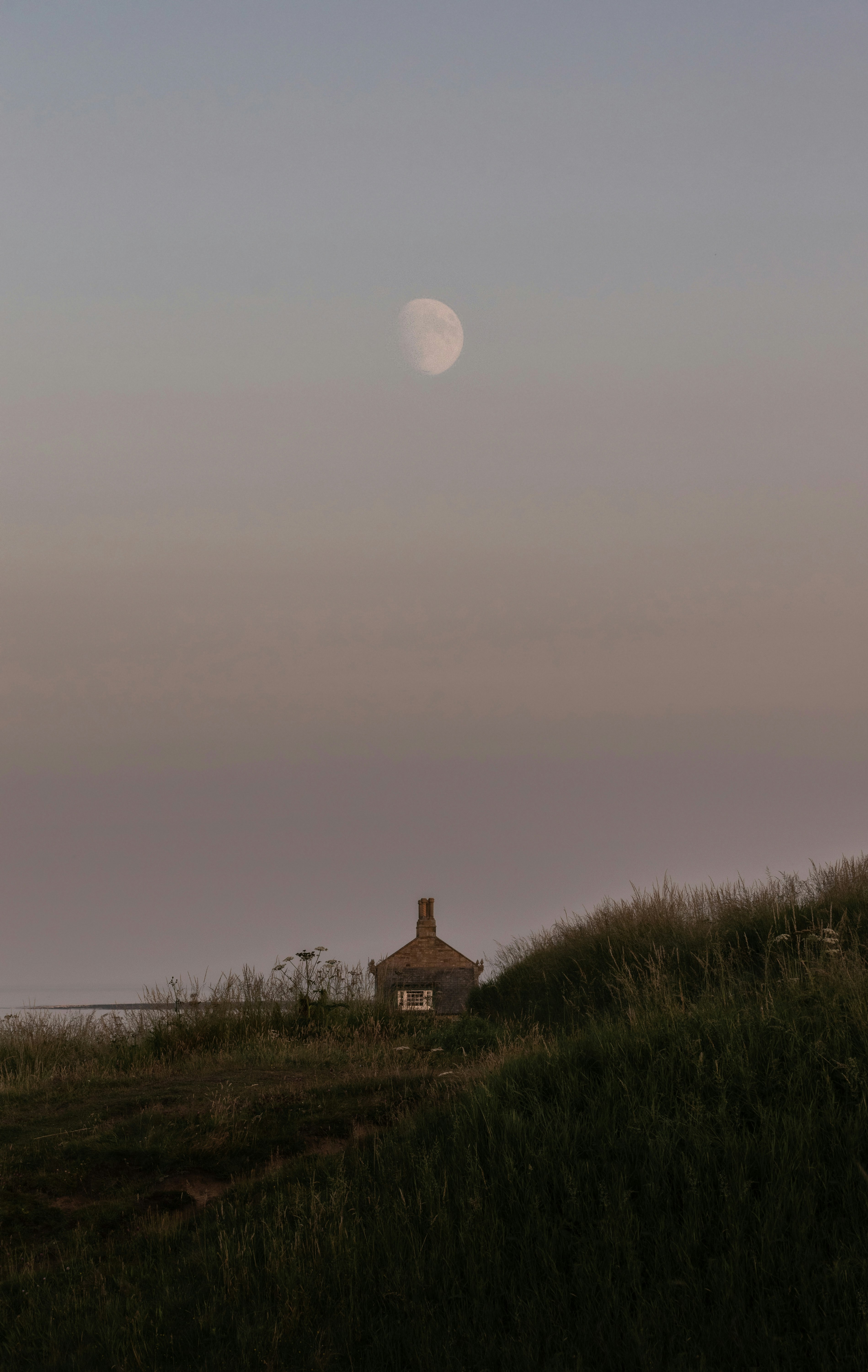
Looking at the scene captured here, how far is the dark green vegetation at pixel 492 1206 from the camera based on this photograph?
558 cm

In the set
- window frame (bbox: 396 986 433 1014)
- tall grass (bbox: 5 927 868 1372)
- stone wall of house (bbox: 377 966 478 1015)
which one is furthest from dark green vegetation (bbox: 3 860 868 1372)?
stone wall of house (bbox: 377 966 478 1015)

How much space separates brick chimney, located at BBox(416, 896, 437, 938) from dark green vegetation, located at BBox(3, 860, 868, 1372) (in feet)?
88.3

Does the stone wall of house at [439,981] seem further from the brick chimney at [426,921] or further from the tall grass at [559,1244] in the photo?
the tall grass at [559,1244]

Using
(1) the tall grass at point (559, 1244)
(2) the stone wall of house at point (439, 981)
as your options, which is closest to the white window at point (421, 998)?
(2) the stone wall of house at point (439, 981)

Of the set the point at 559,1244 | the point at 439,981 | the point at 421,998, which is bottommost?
the point at 559,1244

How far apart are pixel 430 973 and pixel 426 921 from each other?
219cm

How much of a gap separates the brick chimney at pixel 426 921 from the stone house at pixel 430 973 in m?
0.03

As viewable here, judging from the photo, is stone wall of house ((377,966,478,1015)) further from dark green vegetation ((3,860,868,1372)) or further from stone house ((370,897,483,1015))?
dark green vegetation ((3,860,868,1372))

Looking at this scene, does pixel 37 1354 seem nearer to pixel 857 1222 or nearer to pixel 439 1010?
pixel 857 1222

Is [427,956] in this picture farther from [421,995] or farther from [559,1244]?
[559,1244]

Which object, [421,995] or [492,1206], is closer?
[492,1206]

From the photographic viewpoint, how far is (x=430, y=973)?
127 feet

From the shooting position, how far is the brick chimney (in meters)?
39.5

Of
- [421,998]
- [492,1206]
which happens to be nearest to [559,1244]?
[492,1206]
